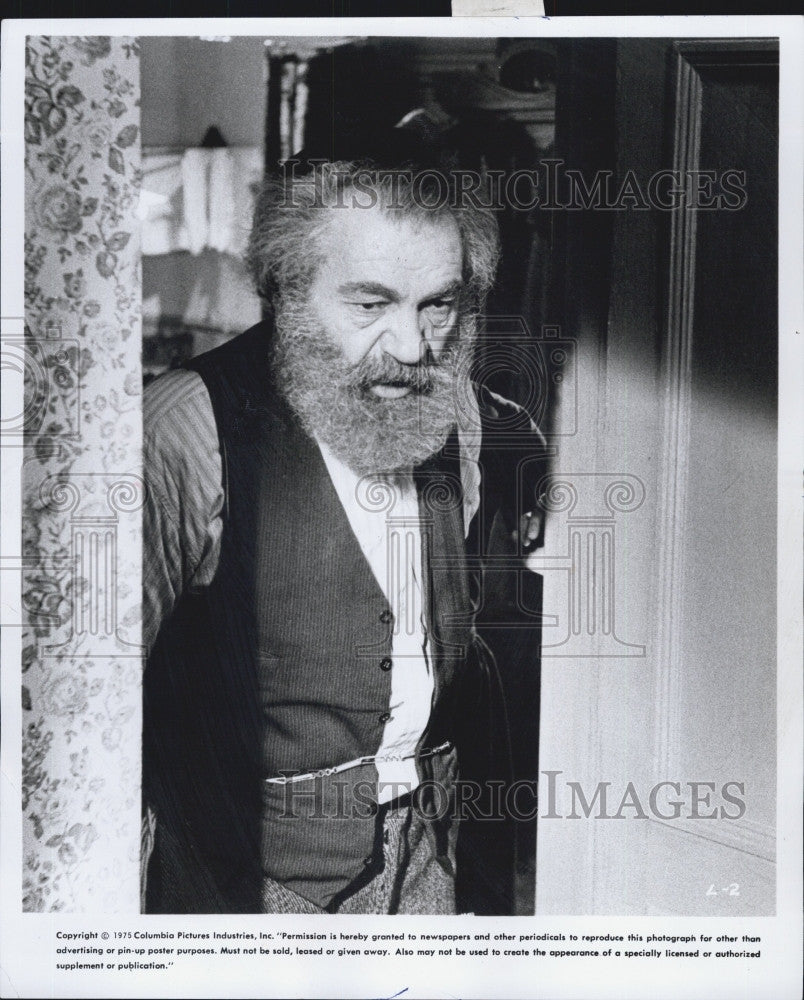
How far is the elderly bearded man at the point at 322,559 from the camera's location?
2006 mm

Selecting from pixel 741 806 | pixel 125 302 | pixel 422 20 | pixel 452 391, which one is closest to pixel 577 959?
→ pixel 741 806

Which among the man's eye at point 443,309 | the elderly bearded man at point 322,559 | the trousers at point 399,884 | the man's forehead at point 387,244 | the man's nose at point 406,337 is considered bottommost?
the trousers at point 399,884

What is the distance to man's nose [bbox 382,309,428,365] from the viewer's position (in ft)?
6.59

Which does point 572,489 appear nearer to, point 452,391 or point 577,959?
point 452,391

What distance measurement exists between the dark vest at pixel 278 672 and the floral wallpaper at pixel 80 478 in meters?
0.09

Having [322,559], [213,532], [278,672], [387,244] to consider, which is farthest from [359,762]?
[387,244]

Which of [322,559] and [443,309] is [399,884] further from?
[443,309]

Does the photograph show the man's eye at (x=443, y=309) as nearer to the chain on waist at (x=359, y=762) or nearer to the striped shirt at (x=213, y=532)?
the striped shirt at (x=213, y=532)

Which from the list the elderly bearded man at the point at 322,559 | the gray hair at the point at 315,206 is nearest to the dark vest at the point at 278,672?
the elderly bearded man at the point at 322,559

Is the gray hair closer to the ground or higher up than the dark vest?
higher up

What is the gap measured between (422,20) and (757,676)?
4.58 feet

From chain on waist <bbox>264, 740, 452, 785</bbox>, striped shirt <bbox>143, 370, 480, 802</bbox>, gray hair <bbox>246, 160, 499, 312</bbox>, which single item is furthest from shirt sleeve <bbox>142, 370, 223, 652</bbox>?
chain on waist <bbox>264, 740, 452, 785</bbox>

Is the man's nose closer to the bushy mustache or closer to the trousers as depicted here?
the bushy mustache

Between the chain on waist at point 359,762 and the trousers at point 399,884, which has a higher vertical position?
the chain on waist at point 359,762
